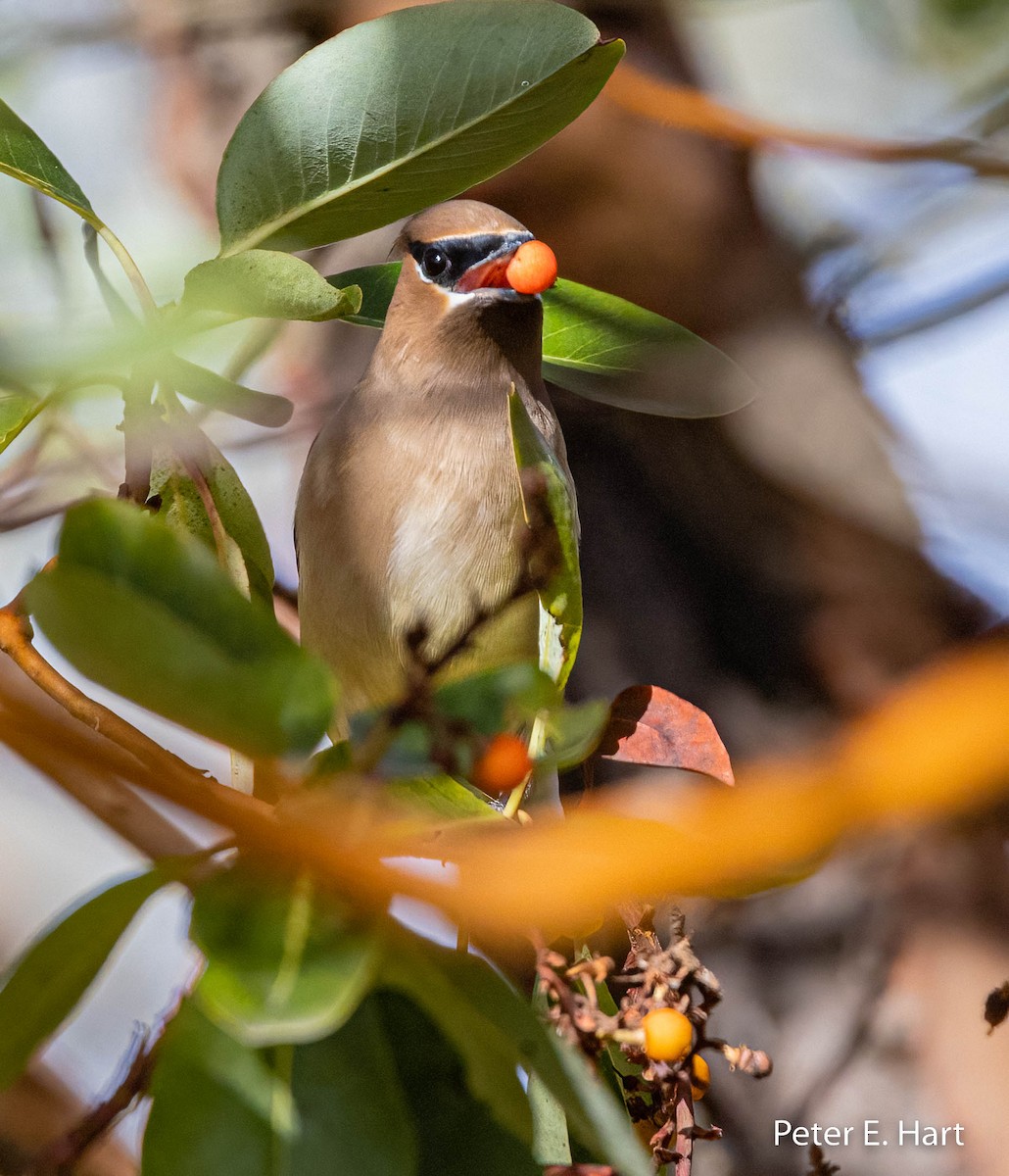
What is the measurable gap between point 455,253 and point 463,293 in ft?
0.22

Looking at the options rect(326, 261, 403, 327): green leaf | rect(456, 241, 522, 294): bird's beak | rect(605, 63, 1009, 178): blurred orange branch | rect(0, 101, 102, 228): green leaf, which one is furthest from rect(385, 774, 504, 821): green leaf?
rect(605, 63, 1009, 178): blurred orange branch

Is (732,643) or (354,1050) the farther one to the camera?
(732,643)

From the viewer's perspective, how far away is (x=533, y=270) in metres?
1.39

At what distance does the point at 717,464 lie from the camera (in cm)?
238

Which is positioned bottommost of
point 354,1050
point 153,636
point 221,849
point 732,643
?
point 732,643

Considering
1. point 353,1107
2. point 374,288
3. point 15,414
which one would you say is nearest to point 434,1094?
point 353,1107

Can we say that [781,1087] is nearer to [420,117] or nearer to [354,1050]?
[354,1050]

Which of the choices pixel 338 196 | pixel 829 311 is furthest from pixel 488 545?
pixel 829 311

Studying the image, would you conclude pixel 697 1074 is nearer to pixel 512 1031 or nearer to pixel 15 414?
pixel 512 1031

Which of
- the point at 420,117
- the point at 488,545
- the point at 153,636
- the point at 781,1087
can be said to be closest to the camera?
the point at 153,636

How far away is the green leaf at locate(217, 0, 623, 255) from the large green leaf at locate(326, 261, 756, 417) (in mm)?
206

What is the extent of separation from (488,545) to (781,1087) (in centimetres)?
118

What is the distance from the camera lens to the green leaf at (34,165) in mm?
1120

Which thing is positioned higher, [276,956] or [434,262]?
[276,956]
